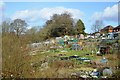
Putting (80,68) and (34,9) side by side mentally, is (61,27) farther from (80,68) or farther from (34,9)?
(80,68)

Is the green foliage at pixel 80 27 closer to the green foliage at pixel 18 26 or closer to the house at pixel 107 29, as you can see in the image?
the house at pixel 107 29

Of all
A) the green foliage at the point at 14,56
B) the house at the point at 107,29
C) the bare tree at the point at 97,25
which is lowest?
the green foliage at the point at 14,56

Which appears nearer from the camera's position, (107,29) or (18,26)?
(18,26)

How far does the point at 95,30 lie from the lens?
252 centimetres

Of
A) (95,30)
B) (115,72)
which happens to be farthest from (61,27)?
(115,72)

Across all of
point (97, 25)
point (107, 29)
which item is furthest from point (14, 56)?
point (107, 29)

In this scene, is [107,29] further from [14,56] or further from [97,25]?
[14,56]

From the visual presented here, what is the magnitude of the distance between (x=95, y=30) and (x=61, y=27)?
44 cm

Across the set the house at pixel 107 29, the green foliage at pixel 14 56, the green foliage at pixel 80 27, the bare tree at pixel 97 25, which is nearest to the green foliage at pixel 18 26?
the green foliage at pixel 14 56

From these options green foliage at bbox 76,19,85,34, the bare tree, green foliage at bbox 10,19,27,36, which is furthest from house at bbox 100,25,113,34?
green foliage at bbox 10,19,27,36

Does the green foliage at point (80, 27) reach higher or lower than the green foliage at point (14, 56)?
higher

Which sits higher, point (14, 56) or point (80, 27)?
point (80, 27)

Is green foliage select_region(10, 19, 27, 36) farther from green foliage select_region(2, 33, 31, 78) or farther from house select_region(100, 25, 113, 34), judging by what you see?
house select_region(100, 25, 113, 34)

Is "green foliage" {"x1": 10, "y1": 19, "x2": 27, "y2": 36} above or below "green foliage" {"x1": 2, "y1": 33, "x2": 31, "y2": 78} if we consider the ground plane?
above
